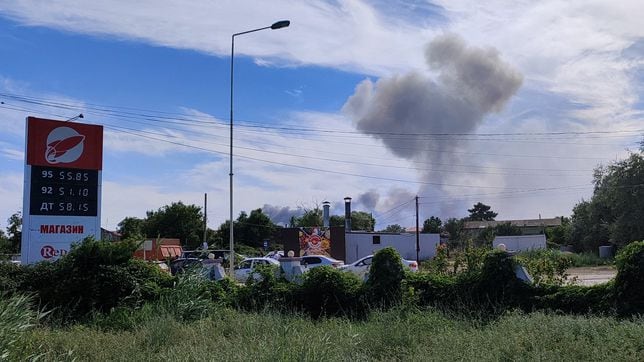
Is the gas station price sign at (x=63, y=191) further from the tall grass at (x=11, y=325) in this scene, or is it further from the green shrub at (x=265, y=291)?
the tall grass at (x=11, y=325)

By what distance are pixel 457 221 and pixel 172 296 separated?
98696 millimetres

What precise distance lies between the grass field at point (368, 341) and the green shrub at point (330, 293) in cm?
242

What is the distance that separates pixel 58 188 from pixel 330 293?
10.3 meters

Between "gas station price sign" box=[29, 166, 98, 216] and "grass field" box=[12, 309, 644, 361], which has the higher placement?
"gas station price sign" box=[29, 166, 98, 216]

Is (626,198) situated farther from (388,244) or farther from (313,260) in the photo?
(313,260)

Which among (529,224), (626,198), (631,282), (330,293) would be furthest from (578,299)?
(529,224)

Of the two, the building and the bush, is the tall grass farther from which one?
the building

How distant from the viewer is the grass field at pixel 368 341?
6.89 m

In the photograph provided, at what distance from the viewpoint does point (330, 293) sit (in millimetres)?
13500

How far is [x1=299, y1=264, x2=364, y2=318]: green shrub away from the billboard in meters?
8.17

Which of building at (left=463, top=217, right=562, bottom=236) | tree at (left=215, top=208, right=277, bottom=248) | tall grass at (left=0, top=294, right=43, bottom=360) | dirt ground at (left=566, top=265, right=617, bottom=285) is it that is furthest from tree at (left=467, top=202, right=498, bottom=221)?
tall grass at (left=0, top=294, right=43, bottom=360)

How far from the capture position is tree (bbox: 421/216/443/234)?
344ft

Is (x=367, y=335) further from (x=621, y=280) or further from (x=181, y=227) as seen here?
(x=181, y=227)

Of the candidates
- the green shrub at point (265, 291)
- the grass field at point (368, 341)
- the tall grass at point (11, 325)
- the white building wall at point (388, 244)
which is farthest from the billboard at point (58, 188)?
the white building wall at point (388, 244)
